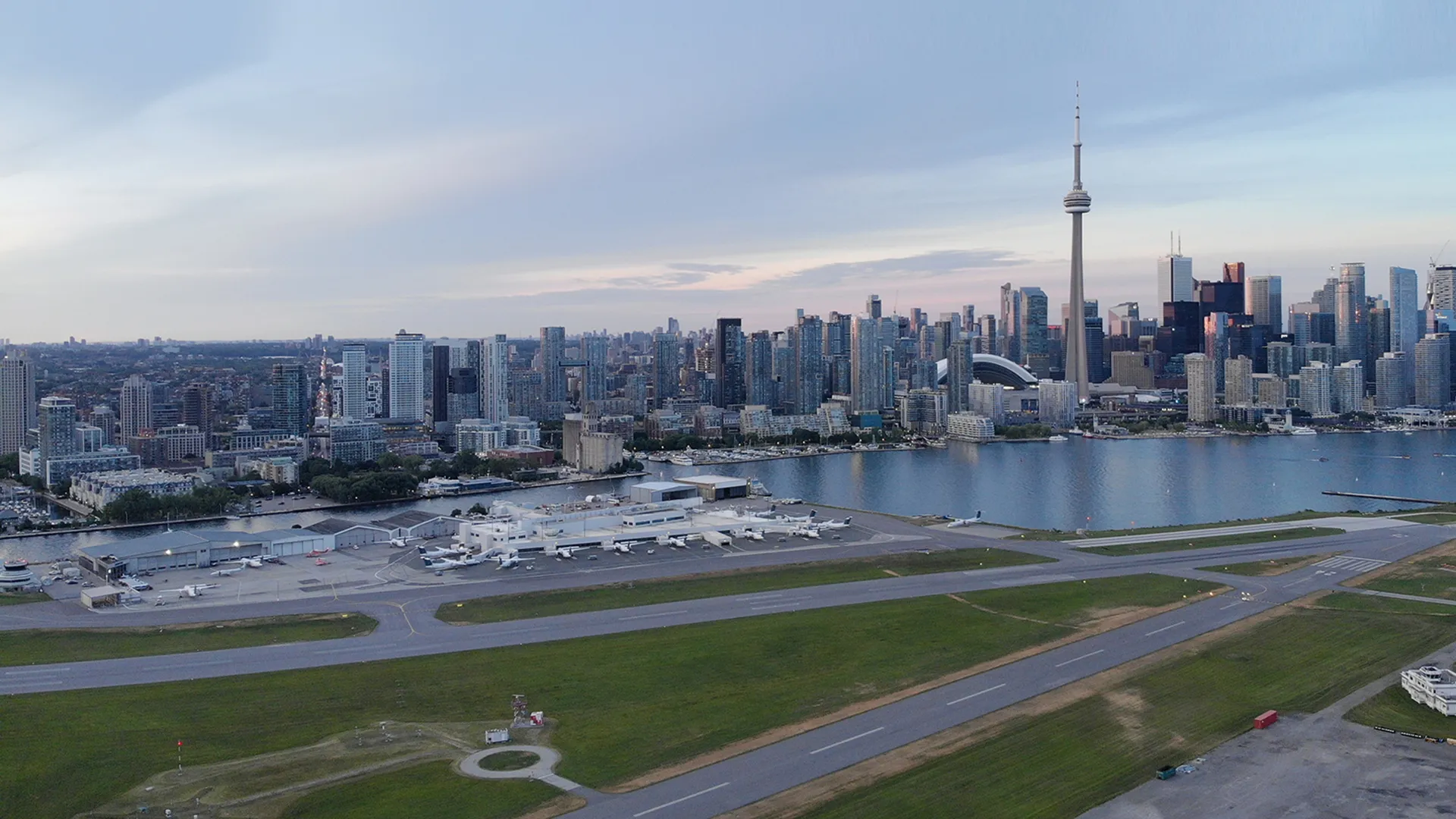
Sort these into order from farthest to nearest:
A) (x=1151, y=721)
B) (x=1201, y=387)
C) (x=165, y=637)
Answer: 1. (x=1201, y=387)
2. (x=165, y=637)
3. (x=1151, y=721)

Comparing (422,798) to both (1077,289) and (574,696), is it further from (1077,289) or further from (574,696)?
(1077,289)

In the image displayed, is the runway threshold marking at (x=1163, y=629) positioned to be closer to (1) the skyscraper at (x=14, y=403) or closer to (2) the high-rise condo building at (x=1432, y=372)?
(1) the skyscraper at (x=14, y=403)

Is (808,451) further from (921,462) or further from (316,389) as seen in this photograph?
(316,389)

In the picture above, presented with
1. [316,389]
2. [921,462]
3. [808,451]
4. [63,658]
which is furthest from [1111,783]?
[316,389]

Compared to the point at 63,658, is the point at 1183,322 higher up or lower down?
higher up

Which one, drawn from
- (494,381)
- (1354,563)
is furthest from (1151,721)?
(494,381)
